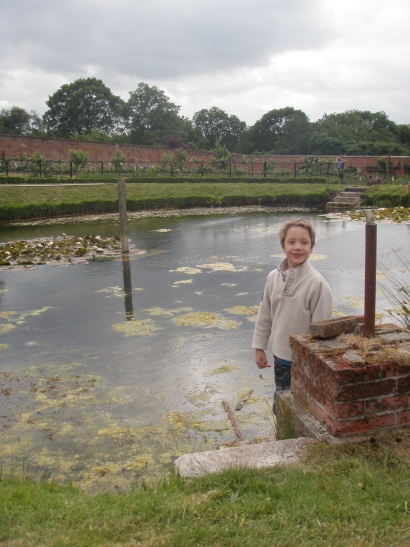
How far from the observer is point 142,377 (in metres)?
5.23

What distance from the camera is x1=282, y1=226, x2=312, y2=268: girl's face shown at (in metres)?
3.29

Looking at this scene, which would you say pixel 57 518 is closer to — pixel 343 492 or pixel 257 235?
pixel 343 492

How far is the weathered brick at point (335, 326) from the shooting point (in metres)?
2.93

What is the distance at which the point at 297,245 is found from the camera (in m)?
3.29

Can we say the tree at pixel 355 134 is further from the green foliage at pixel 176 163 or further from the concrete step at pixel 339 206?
the concrete step at pixel 339 206

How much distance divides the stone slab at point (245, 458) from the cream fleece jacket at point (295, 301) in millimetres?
694

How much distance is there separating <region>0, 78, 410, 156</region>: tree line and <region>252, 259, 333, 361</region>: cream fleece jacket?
53522mm

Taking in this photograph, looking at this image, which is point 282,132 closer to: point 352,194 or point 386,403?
point 352,194

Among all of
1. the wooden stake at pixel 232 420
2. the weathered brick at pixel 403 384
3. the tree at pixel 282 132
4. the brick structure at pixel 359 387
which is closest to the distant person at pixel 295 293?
the brick structure at pixel 359 387

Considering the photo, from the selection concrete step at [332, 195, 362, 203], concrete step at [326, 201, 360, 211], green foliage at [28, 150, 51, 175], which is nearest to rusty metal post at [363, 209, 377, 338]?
concrete step at [326, 201, 360, 211]

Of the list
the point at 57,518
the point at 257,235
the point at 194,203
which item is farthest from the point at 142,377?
the point at 194,203

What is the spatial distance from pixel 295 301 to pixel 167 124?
6060cm

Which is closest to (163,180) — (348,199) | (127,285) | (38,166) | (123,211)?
A: (38,166)

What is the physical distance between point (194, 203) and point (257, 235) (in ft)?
35.0
